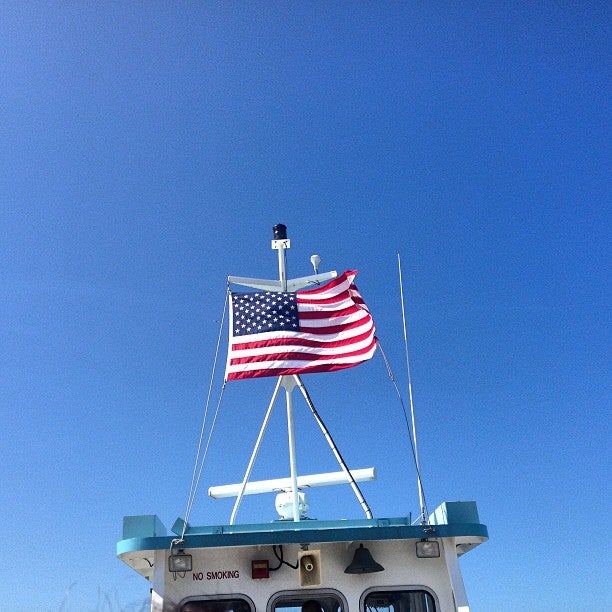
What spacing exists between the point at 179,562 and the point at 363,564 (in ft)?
7.07

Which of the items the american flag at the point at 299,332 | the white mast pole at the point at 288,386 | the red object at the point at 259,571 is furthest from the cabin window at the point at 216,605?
the american flag at the point at 299,332

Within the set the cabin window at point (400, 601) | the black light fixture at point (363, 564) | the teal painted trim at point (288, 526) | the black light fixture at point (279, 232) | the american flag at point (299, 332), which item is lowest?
the cabin window at point (400, 601)

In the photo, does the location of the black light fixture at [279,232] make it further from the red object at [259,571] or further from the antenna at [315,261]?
the red object at [259,571]

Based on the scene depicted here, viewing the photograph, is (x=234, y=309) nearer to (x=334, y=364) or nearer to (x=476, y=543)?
(x=334, y=364)

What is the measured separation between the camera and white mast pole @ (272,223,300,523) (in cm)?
994

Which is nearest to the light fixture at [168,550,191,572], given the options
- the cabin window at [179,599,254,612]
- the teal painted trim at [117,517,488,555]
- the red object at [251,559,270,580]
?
the teal painted trim at [117,517,488,555]

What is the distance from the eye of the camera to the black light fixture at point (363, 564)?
8062 millimetres

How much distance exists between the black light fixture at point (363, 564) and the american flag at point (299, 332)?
3.26 meters

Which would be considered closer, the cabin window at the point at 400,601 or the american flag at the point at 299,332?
the cabin window at the point at 400,601

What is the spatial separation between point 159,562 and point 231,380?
3228 millimetres

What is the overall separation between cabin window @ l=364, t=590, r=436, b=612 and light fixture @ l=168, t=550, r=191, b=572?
216 cm

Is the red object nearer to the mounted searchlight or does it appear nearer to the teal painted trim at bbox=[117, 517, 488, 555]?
the teal painted trim at bbox=[117, 517, 488, 555]

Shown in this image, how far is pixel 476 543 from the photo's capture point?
8.67m

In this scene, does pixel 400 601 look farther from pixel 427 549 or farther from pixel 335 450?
pixel 335 450
